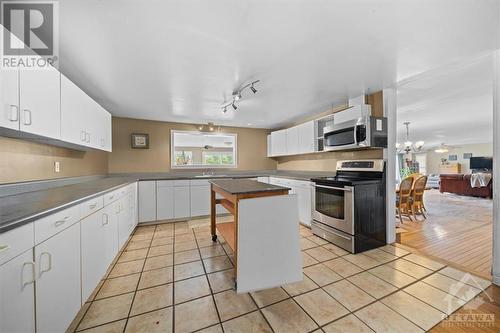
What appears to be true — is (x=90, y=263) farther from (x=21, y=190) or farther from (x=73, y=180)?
(x=73, y=180)

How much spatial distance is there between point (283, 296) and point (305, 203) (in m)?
2.03

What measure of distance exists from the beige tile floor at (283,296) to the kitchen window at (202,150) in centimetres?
258

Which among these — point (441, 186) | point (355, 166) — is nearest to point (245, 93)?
point (355, 166)

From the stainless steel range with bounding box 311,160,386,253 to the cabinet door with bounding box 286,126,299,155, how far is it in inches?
57.9

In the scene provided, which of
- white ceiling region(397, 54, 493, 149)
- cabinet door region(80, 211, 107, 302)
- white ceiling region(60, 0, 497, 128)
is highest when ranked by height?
white ceiling region(397, 54, 493, 149)

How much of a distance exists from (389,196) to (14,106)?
3.98 metres

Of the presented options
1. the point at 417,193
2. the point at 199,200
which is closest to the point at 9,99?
the point at 199,200

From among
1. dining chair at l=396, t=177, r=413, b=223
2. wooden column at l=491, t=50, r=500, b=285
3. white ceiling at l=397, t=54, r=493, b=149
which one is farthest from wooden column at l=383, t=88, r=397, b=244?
dining chair at l=396, t=177, r=413, b=223

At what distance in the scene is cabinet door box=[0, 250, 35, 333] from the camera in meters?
0.86

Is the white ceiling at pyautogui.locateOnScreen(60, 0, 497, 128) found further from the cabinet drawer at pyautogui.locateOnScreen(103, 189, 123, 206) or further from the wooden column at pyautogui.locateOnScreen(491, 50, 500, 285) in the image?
the cabinet drawer at pyautogui.locateOnScreen(103, 189, 123, 206)

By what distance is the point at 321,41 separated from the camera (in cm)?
175

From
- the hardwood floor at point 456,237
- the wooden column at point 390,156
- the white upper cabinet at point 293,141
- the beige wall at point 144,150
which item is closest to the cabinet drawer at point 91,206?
the beige wall at point 144,150

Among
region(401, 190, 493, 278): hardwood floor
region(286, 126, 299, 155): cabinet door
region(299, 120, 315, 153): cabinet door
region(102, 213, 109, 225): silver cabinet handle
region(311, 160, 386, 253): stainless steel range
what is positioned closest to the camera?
region(102, 213, 109, 225): silver cabinet handle

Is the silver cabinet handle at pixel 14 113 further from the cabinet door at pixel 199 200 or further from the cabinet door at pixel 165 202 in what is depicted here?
the cabinet door at pixel 199 200
